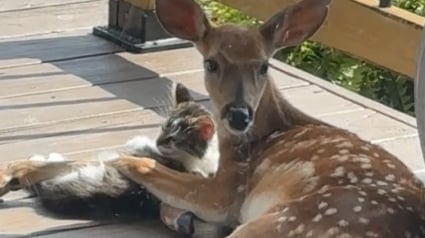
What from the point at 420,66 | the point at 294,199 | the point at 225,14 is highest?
the point at 420,66

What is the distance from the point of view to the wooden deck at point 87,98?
471cm

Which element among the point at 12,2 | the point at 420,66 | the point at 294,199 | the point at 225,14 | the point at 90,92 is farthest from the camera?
the point at 225,14

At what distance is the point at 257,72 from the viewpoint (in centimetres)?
468

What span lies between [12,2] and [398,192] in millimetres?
3240

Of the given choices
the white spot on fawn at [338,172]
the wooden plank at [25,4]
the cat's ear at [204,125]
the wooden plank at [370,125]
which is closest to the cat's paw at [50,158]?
the cat's ear at [204,125]

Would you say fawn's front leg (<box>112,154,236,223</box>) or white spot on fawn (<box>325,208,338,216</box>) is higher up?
white spot on fawn (<box>325,208,338,216</box>)

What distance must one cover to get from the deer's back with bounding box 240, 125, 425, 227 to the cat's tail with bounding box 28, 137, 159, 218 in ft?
1.27

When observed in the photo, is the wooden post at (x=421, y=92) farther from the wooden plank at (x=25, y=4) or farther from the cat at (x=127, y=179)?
the wooden plank at (x=25, y=4)

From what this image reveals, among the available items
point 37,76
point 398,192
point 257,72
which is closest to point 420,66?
point 398,192

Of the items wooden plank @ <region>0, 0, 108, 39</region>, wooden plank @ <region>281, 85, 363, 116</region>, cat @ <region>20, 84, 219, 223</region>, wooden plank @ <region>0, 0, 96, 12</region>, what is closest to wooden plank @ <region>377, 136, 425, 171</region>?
wooden plank @ <region>281, 85, 363, 116</region>

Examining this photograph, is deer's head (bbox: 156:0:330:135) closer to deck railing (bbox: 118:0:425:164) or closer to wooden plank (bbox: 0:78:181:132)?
deck railing (bbox: 118:0:425:164)

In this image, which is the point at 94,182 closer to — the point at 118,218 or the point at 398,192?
the point at 118,218

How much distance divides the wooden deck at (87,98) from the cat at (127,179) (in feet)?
0.19

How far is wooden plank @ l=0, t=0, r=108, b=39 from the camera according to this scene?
6480 millimetres
